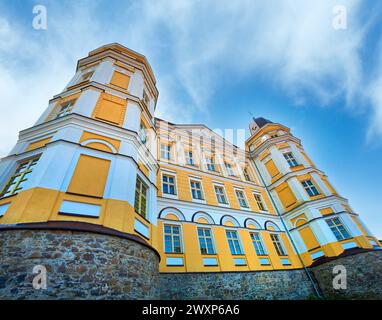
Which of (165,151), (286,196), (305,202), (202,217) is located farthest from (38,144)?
(286,196)

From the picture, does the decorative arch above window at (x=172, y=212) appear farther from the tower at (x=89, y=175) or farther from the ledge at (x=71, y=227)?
the ledge at (x=71, y=227)

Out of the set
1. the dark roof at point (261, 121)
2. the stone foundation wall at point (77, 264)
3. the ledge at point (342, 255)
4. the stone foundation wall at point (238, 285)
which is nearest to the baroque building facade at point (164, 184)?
the ledge at point (342, 255)

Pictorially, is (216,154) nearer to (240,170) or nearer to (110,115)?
(240,170)

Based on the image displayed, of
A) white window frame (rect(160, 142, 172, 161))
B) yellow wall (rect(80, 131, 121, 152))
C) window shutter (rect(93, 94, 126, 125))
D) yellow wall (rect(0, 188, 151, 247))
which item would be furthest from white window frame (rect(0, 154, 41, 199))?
white window frame (rect(160, 142, 172, 161))

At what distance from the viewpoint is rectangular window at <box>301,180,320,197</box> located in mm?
16375

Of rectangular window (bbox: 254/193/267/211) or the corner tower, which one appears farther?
rectangular window (bbox: 254/193/267/211)

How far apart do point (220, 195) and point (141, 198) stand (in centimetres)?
856

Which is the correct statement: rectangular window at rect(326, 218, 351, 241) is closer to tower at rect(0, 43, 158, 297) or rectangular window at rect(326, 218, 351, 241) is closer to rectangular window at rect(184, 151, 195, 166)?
rectangular window at rect(184, 151, 195, 166)

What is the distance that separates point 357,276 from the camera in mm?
11695

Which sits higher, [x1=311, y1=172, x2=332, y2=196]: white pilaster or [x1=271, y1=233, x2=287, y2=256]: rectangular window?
[x1=311, y1=172, x2=332, y2=196]: white pilaster

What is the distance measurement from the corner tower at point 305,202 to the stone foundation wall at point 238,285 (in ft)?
7.46

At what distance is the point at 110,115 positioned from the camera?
934 cm

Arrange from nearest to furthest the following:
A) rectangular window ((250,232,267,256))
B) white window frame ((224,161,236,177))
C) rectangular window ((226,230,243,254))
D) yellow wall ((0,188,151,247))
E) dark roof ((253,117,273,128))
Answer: yellow wall ((0,188,151,247))
rectangular window ((226,230,243,254))
rectangular window ((250,232,267,256))
white window frame ((224,161,236,177))
dark roof ((253,117,273,128))

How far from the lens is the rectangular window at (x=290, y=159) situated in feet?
61.6
